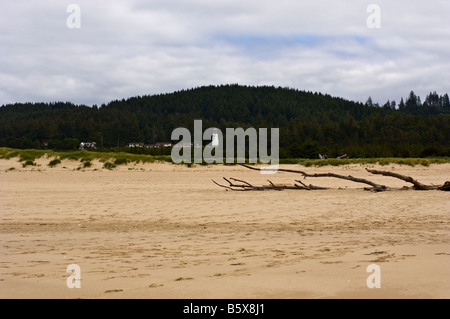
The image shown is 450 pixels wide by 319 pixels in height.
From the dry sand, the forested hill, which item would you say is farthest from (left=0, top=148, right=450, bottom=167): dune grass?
the dry sand

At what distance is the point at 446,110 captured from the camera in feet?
633

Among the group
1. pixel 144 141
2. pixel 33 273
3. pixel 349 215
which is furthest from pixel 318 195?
pixel 144 141

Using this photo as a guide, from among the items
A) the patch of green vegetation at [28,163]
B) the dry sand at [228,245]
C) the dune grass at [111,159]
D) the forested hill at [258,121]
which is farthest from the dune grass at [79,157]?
the forested hill at [258,121]

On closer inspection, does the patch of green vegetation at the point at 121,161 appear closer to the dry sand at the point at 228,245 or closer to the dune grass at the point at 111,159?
the dune grass at the point at 111,159

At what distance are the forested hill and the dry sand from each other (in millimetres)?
34517

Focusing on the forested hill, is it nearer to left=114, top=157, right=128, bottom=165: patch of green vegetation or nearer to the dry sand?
left=114, top=157, right=128, bottom=165: patch of green vegetation

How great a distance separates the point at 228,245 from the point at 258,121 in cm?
12943

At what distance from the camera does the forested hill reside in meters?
73.6

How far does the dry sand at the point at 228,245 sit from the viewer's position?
14.1 ft

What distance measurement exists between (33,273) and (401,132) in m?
77.1

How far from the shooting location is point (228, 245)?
6.71 meters

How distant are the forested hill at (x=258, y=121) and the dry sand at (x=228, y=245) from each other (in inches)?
1359
